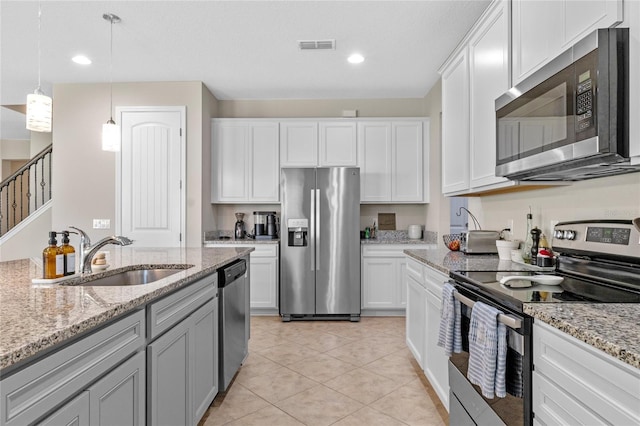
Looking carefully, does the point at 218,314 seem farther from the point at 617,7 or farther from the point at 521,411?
the point at 617,7

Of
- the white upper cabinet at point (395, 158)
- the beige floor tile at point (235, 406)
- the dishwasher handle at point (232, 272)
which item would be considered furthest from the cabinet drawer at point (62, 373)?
the white upper cabinet at point (395, 158)

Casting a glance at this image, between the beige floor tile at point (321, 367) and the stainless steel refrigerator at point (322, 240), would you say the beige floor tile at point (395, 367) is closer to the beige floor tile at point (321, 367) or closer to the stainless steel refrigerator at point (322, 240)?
the beige floor tile at point (321, 367)

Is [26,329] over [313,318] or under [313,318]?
over

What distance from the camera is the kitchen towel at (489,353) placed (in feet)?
4.51

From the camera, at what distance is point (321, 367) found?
306cm

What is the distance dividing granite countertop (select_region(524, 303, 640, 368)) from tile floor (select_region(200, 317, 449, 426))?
1.34m

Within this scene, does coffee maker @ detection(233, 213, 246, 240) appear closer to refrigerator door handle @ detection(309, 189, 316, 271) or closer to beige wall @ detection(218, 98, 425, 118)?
refrigerator door handle @ detection(309, 189, 316, 271)

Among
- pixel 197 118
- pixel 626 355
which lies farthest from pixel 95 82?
pixel 626 355

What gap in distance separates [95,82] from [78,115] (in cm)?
42

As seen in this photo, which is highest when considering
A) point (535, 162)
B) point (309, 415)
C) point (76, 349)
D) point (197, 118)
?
point (197, 118)

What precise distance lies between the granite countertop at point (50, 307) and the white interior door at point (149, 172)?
2.48 metres

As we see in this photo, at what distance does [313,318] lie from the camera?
4441 millimetres

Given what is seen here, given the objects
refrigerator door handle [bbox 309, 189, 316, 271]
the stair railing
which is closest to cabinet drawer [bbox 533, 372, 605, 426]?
refrigerator door handle [bbox 309, 189, 316, 271]

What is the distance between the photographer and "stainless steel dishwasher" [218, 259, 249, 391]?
8.05 ft
